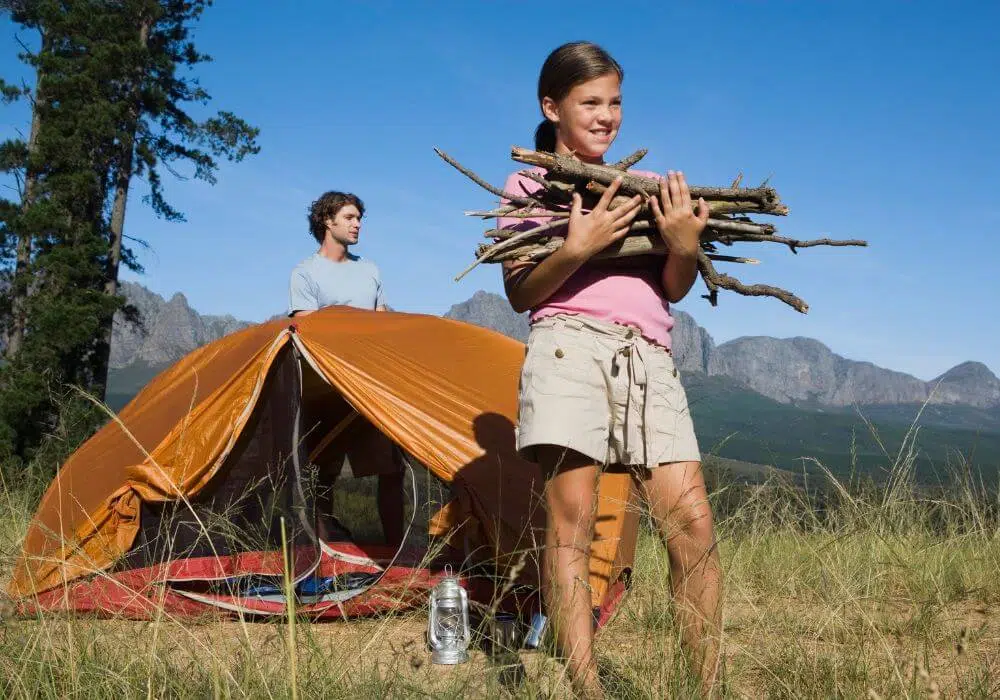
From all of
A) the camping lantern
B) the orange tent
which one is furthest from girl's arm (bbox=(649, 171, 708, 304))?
the camping lantern

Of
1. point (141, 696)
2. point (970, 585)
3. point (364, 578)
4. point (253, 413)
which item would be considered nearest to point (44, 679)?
point (141, 696)

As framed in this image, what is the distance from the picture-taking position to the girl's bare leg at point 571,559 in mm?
1797

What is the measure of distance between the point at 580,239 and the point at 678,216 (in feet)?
0.77

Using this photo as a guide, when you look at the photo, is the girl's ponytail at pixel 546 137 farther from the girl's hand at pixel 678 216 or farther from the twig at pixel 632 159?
the girl's hand at pixel 678 216

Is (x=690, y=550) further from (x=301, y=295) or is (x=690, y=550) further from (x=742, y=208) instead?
(x=301, y=295)

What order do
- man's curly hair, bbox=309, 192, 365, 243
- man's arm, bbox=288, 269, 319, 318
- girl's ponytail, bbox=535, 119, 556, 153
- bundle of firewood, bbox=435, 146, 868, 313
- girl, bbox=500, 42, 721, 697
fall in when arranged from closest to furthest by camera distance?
girl, bbox=500, 42, 721, 697 < bundle of firewood, bbox=435, 146, 868, 313 < girl's ponytail, bbox=535, 119, 556, 153 < man's arm, bbox=288, 269, 319, 318 < man's curly hair, bbox=309, 192, 365, 243

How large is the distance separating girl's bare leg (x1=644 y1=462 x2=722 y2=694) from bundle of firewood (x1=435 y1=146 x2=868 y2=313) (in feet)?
1.67

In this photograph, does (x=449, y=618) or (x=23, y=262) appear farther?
(x=23, y=262)

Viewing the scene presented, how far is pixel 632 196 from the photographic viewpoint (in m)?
2.07

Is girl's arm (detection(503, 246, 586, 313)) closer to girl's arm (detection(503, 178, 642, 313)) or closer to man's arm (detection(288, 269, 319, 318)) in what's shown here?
girl's arm (detection(503, 178, 642, 313))

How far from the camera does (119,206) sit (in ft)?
37.1

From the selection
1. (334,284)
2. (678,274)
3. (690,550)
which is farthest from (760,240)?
(334,284)

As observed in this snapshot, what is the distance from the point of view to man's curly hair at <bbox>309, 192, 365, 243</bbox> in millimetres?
4699

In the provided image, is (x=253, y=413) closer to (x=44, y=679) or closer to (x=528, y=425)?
(x=44, y=679)
